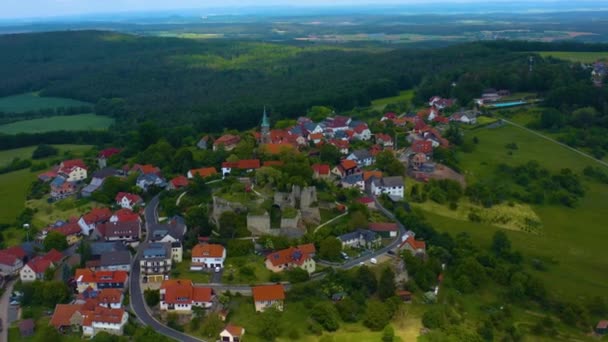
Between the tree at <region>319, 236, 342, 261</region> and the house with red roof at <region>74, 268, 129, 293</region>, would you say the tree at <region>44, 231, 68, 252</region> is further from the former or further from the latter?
the tree at <region>319, 236, 342, 261</region>

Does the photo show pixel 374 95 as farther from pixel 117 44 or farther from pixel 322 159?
pixel 117 44

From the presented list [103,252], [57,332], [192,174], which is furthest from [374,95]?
[57,332]

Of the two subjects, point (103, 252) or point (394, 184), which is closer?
point (103, 252)

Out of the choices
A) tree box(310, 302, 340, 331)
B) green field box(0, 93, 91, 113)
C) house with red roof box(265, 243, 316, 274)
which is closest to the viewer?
tree box(310, 302, 340, 331)

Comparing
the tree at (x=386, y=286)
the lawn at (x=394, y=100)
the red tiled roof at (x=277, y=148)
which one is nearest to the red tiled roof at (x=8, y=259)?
the red tiled roof at (x=277, y=148)

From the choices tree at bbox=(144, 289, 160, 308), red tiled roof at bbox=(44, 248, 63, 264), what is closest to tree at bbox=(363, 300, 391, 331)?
tree at bbox=(144, 289, 160, 308)

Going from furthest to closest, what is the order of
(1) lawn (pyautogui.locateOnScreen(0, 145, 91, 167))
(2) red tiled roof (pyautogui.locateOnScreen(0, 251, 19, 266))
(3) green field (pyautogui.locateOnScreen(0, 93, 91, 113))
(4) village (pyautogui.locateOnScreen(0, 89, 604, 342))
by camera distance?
(3) green field (pyautogui.locateOnScreen(0, 93, 91, 113)), (1) lawn (pyautogui.locateOnScreen(0, 145, 91, 167)), (2) red tiled roof (pyautogui.locateOnScreen(0, 251, 19, 266)), (4) village (pyautogui.locateOnScreen(0, 89, 604, 342))

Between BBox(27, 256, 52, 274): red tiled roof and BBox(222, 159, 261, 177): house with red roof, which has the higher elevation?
BBox(222, 159, 261, 177): house with red roof
